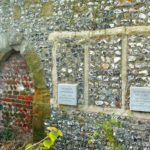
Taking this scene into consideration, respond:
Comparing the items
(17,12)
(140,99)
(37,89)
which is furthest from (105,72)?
(17,12)

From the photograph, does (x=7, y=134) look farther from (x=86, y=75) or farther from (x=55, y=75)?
(x=86, y=75)

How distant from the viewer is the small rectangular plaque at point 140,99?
15.0 ft

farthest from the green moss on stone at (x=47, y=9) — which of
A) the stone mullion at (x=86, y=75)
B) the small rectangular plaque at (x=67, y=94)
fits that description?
the small rectangular plaque at (x=67, y=94)

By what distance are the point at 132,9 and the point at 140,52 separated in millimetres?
583

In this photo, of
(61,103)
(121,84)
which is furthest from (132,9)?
(61,103)

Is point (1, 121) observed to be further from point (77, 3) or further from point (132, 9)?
point (132, 9)

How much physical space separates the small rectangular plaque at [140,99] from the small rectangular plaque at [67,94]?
91 centimetres

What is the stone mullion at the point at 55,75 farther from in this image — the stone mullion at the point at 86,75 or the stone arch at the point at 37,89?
the stone mullion at the point at 86,75

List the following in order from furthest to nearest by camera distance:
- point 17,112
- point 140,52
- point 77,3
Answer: point 17,112, point 77,3, point 140,52

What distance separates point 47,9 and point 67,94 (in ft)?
4.44

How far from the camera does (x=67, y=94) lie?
5238 millimetres

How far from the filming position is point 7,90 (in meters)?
6.32

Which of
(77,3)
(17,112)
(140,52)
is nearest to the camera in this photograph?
(140,52)

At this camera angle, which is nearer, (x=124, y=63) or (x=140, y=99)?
(x=140, y=99)
